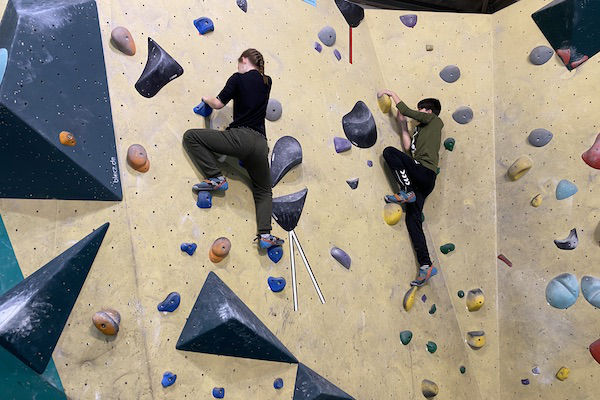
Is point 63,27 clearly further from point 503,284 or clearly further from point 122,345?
point 503,284

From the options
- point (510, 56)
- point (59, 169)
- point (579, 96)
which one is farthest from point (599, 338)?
point (59, 169)

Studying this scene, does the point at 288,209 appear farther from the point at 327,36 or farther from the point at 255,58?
the point at 327,36

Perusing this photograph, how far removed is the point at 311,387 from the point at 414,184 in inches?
50.4

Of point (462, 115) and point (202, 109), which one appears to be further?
point (462, 115)

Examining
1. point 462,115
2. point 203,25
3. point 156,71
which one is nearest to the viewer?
point 156,71

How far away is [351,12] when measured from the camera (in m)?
3.38

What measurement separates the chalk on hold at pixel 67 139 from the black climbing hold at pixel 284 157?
0.95 meters

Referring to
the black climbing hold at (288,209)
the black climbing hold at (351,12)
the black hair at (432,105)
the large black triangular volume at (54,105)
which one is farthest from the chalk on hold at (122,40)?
the black hair at (432,105)

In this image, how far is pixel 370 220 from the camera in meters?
3.09

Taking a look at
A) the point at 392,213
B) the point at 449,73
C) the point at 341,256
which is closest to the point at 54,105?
the point at 341,256

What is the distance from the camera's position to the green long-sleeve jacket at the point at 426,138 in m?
3.20

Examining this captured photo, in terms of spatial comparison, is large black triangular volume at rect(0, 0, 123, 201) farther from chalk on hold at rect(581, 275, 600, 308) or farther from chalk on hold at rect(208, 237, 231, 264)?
chalk on hold at rect(581, 275, 600, 308)

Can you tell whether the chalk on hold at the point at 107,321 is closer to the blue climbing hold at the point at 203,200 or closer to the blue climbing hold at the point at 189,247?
the blue climbing hold at the point at 189,247

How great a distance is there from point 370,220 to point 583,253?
118cm
